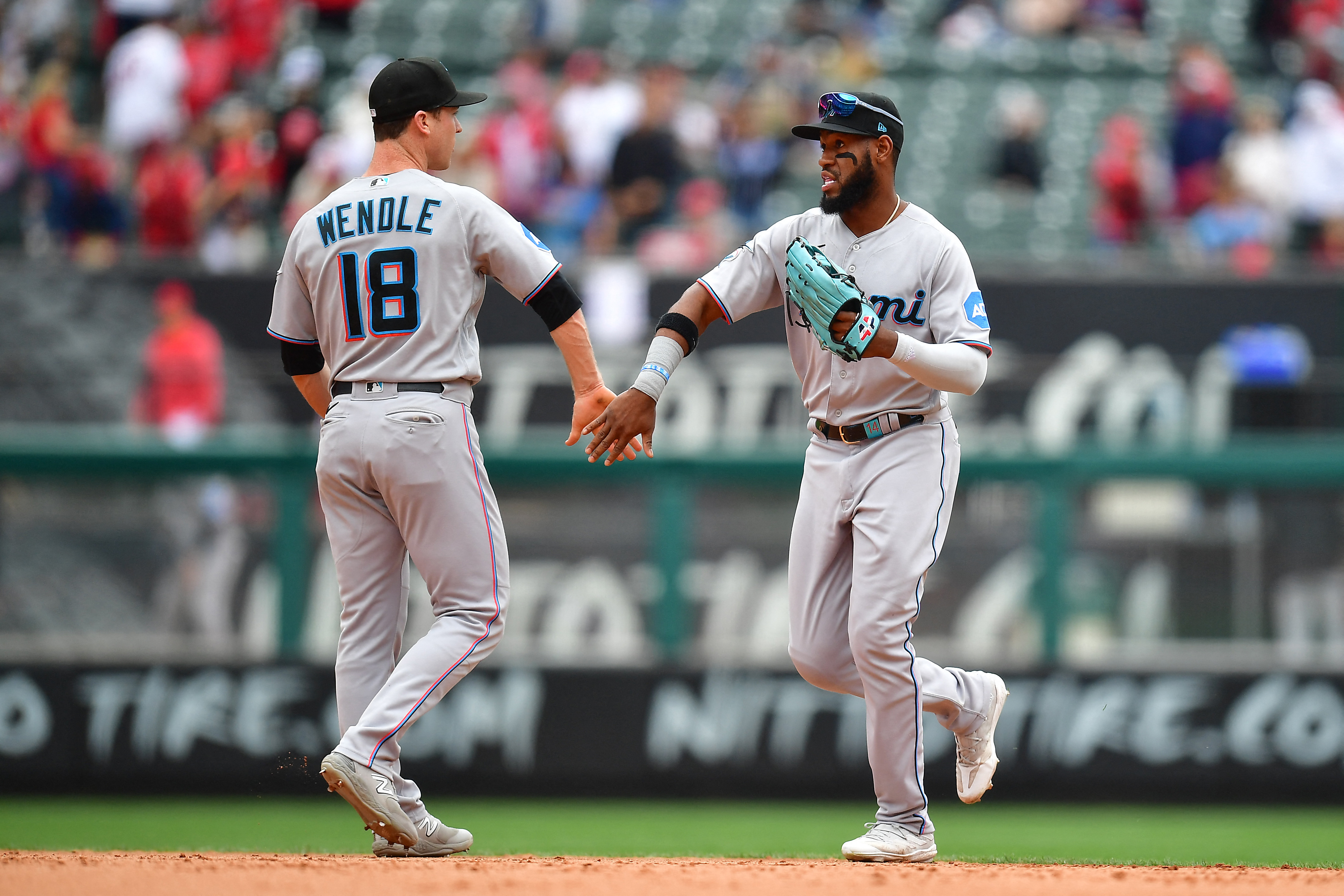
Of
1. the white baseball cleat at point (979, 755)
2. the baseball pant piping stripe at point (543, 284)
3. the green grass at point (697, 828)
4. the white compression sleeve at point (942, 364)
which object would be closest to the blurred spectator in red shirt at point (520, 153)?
the green grass at point (697, 828)

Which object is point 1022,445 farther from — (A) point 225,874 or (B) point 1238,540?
(A) point 225,874

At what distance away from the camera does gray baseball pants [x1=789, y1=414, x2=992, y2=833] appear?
4723mm

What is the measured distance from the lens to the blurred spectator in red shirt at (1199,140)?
12164 mm

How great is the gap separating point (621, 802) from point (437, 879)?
435cm

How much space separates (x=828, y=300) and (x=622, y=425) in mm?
680

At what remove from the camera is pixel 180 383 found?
9.41 metres

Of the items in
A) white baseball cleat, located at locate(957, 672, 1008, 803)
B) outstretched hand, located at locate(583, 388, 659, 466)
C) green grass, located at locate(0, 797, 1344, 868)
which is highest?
outstretched hand, located at locate(583, 388, 659, 466)

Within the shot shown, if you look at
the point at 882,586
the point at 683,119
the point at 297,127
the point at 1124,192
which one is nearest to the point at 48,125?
the point at 297,127

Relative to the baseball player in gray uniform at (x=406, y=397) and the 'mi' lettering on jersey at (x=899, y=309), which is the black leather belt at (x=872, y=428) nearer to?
the 'mi' lettering on jersey at (x=899, y=309)

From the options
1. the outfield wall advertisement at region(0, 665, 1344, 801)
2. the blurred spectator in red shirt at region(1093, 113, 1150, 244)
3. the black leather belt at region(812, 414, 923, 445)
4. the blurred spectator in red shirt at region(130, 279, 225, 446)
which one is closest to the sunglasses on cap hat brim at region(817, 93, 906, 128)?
the black leather belt at region(812, 414, 923, 445)

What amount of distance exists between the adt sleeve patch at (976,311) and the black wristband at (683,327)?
786mm

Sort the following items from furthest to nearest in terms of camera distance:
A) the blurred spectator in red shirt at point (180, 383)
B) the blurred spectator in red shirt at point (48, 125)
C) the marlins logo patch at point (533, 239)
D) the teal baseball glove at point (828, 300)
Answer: the blurred spectator in red shirt at point (48, 125) → the blurred spectator in red shirt at point (180, 383) → the marlins logo patch at point (533, 239) → the teal baseball glove at point (828, 300)

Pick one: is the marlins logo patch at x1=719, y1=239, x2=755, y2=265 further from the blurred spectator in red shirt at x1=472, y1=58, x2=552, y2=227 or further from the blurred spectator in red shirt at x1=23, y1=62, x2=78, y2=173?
the blurred spectator in red shirt at x1=23, y1=62, x2=78, y2=173

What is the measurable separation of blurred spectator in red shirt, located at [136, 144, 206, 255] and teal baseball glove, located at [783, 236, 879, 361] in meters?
7.86
